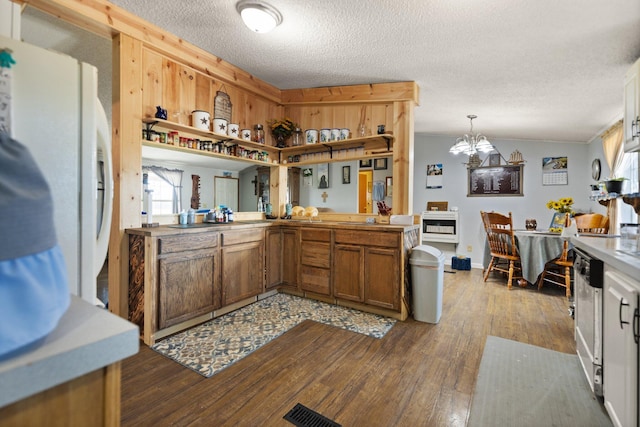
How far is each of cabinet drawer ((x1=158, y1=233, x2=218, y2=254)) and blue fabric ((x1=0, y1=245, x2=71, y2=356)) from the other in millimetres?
2067

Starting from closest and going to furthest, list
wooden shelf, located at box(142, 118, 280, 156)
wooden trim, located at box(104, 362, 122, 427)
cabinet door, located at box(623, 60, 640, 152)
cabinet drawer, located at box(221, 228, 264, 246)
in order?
wooden trim, located at box(104, 362, 122, 427) < cabinet door, located at box(623, 60, 640, 152) < wooden shelf, located at box(142, 118, 280, 156) < cabinet drawer, located at box(221, 228, 264, 246)

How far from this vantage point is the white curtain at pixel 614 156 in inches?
155

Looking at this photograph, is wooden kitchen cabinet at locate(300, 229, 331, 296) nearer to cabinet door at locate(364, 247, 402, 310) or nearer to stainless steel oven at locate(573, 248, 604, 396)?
cabinet door at locate(364, 247, 402, 310)

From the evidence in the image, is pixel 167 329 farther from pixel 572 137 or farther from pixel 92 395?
pixel 572 137

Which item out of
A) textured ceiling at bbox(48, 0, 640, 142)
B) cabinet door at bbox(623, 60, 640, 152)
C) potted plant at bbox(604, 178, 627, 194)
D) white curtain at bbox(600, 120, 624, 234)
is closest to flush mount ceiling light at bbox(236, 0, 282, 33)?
textured ceiling at bbox(48, 0, 640, 142)

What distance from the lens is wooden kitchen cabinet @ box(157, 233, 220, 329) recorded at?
8.09ft

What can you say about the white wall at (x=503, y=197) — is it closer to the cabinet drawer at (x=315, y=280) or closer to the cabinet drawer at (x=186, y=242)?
the cabinet drawer at (x=315, y=280)

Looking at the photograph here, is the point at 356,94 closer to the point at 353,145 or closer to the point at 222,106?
the point at 353,145

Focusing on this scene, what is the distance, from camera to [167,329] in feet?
8.35

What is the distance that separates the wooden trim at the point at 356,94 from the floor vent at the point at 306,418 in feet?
10.2

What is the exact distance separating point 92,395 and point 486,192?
6.21 metres

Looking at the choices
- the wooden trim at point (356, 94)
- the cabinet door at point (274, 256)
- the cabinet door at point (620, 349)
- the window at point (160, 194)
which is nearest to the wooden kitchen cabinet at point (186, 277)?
the window at point (160, 194)

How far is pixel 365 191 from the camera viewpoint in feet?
12.3

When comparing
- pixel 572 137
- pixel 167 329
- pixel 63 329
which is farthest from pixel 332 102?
pixel 572 137
